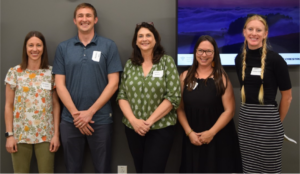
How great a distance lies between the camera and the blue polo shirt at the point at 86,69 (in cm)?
241

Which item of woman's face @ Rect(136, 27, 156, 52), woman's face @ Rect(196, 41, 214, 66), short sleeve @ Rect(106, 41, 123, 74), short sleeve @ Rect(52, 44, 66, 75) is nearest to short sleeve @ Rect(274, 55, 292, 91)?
woman's face @ Rect(196, 41, 214, 66)

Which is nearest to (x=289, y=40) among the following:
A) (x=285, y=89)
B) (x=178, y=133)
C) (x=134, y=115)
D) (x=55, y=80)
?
(x=285, y=89)

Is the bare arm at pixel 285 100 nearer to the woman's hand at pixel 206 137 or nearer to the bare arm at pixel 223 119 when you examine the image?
the bare arm at pixel 223 119

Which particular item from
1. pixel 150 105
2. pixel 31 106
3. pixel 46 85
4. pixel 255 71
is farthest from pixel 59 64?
pixel 255 71

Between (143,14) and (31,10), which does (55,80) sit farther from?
(143,14)

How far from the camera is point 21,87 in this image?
8.02ft

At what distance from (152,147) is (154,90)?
0.48m

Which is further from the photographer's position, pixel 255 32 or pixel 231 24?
pixel 231 24

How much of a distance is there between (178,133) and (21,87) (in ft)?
5.32

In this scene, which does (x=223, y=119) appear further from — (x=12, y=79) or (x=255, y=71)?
(x=12, y=79)

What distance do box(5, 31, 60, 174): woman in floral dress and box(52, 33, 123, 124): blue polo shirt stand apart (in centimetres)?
18

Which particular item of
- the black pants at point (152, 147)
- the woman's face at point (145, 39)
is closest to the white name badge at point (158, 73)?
the woman's face at point (145, 39)

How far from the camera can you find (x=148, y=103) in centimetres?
220

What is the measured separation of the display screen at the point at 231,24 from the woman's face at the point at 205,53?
1.22 ft
